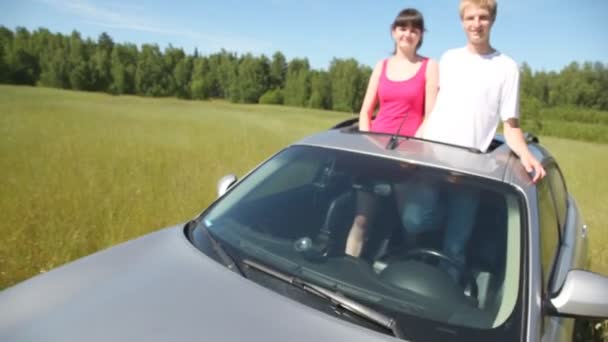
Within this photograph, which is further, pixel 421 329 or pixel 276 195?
pixel 276 195

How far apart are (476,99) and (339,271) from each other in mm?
1408

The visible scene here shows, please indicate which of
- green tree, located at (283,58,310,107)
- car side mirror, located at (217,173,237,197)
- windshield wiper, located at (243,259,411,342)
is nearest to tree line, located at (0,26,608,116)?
green tree, located at (283,58,310,107)

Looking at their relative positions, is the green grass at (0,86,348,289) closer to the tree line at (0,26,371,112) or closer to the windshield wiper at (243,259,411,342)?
the windshield wiper at (243,259,411,342)

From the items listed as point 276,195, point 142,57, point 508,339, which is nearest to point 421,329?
point 508,339

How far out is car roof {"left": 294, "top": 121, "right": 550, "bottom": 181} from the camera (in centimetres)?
219

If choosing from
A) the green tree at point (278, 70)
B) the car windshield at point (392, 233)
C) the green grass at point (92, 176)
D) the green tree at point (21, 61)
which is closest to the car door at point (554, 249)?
the car windshield at point (392, 233)

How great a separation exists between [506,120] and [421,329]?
1550mm

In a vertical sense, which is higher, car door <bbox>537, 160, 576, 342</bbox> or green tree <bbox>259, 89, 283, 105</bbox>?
car door <bbox>537, 160, 576, 342</bbox>

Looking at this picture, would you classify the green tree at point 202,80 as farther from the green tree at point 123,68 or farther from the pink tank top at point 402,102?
the pink tank top at point 402,102

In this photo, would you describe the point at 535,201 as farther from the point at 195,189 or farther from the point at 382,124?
the point at 195,189

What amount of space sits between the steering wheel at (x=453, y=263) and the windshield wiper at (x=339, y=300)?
0.41 meters

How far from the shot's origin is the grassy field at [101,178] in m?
4.20

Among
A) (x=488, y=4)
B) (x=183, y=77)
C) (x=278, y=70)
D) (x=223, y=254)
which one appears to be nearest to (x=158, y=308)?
(x=223, y=254)

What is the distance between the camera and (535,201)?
2045 mm
